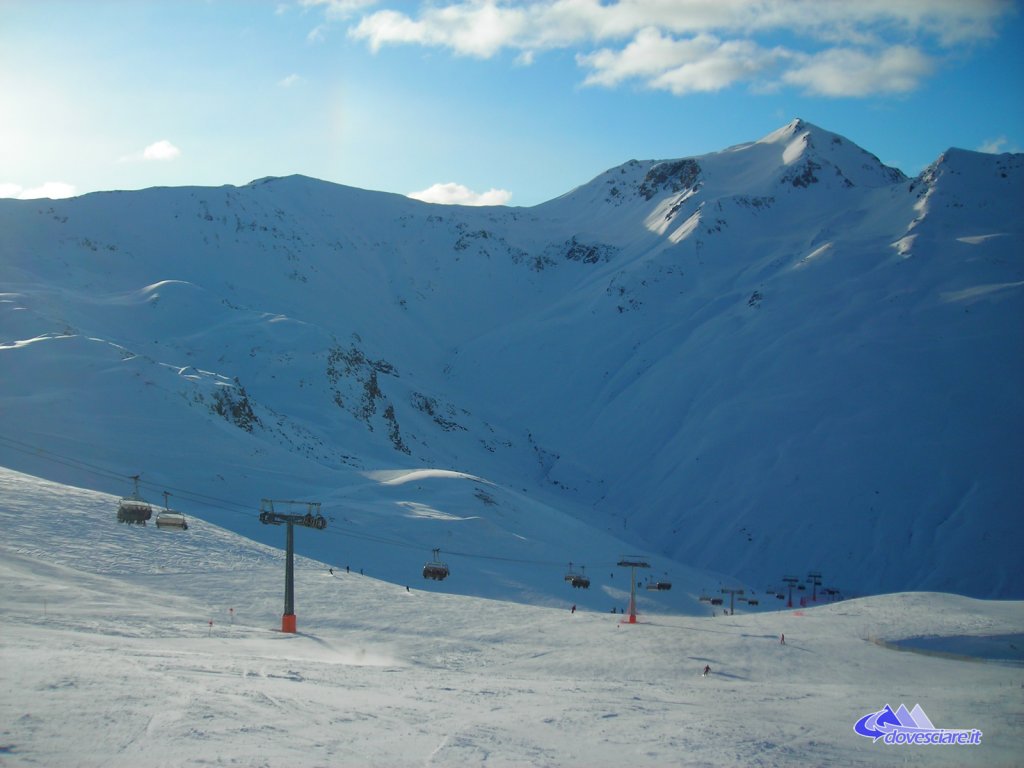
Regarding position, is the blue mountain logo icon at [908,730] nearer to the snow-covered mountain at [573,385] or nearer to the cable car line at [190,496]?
the snow-covered mountain at [573,385]

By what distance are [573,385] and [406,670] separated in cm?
12956

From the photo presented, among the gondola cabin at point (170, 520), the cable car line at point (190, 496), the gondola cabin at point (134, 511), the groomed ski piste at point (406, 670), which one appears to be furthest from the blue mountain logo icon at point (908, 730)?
the cable car line at point (190, 496)

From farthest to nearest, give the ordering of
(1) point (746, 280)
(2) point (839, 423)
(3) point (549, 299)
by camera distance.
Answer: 1. (3) point (549, 299)
2. (1) point (746, 280)
3. (2) point (839, 423)

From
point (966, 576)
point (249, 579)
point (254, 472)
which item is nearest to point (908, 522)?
point (966, 576)

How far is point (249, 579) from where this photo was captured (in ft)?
163

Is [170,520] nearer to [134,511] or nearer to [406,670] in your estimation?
[134,511]

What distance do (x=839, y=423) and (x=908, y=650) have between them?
273 feet

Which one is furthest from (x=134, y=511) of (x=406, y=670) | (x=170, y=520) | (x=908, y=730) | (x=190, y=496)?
(x=908, y=730)

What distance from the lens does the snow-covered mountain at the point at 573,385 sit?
81.2m

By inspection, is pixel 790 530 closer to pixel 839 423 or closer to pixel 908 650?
pixel 839 423

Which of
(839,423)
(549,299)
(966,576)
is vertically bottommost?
(966,576)

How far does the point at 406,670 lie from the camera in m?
32.8

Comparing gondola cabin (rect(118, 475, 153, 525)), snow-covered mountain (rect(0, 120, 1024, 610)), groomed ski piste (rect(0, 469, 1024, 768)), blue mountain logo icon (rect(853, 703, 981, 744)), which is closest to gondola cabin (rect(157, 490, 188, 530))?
gondola cabin (rect(118, 475, 153, 525))

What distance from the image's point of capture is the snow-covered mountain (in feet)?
266
